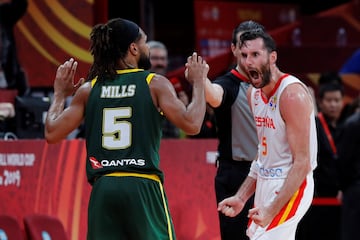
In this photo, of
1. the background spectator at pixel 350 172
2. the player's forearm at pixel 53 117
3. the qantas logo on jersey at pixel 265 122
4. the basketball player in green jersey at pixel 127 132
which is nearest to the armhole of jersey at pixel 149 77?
the basketball player in green jersey at pixel 127 132

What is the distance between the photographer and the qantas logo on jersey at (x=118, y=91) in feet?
19.2

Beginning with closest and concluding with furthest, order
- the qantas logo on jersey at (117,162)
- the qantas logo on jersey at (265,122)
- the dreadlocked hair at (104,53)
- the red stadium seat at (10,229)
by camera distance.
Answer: the qantas logo on jersey at (117,162) < the dreadlocked hair at (104,53) < the qantas logo on jersey at (265,122) < the red stadium seat at (10,229)

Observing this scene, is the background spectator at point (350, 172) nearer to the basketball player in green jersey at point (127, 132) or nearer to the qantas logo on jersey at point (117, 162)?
the basketball player in green jersey at point (127, 132)

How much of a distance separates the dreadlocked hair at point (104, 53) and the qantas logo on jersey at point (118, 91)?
3.7 inches

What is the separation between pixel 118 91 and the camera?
19.3 feet

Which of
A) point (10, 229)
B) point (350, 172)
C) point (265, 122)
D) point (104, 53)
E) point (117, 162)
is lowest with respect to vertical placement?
point (10, 229)

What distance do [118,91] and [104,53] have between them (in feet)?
1.03

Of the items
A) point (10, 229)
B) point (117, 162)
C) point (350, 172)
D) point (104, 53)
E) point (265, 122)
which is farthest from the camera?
point (350, 172)

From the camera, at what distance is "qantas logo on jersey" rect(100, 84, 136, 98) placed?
586 cm

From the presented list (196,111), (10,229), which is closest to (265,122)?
(196,111)

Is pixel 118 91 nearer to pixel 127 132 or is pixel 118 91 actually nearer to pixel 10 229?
pixel 127 132

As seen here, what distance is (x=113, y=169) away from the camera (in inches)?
230

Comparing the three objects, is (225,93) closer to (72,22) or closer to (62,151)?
(62,151)

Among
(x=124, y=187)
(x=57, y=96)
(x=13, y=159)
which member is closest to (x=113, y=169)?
(x=124, y=187)
